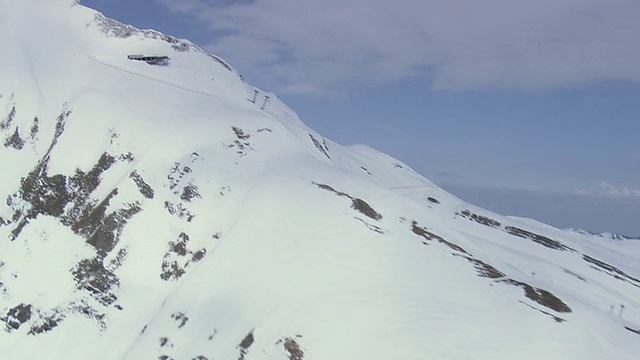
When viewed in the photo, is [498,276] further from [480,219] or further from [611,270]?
[480,219]

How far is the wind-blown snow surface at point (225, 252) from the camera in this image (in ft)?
104

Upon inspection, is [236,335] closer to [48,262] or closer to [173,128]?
[48,262]

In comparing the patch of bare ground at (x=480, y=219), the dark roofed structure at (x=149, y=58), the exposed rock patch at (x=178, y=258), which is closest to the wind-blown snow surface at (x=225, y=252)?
the exposed rock patch at (x=178, y=258)

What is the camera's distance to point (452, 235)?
2078 inches

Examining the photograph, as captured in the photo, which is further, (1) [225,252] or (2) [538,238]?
(2) [538,238]

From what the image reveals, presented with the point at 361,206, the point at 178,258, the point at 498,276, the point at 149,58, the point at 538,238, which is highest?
the point at 538,238

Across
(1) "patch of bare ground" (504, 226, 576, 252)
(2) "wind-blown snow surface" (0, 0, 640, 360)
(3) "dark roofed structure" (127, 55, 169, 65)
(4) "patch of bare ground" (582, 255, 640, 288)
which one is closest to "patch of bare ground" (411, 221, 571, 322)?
(2) "wind-blown snow surface" (0, 0, 640, 360)

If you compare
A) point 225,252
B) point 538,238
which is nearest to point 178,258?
point 225,252

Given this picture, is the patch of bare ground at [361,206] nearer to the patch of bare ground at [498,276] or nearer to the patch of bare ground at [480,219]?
the patch of bare ground at [498,276]

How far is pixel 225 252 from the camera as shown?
144 feet

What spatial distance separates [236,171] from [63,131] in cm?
2459

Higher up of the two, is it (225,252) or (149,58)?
(149,58)

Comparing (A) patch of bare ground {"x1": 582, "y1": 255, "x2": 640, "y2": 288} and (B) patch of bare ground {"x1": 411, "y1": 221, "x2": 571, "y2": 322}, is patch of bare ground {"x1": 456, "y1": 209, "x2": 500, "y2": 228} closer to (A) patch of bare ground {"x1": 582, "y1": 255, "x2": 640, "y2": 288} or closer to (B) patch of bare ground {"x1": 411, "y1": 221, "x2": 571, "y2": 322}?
(A) patch of bare ground {"x1": 582, "y1": 255, "x2": 640, "y2": 288}

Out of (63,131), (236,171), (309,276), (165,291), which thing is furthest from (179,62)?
(309,276)
